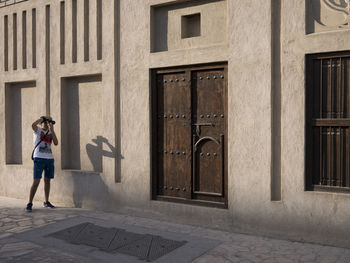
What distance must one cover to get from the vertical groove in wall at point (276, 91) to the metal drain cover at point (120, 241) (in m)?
1.63

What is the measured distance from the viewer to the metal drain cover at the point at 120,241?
4938mm

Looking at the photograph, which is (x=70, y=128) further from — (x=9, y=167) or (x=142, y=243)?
(x=142, y=243)

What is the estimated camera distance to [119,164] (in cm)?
703

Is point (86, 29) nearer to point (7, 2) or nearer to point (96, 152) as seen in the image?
point (96, 152)

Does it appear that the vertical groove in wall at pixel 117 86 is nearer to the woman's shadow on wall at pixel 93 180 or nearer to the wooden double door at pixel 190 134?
the woman's shadow on wall at pixel 93 180

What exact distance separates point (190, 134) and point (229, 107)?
841 millimetres

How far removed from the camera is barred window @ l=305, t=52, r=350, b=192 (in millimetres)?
4949

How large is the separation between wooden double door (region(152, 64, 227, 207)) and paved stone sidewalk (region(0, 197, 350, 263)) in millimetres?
599

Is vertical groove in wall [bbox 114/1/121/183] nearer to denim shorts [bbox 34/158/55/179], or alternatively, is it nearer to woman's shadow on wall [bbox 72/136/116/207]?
woman's shadow on wall [bbox 72/136/116/207]

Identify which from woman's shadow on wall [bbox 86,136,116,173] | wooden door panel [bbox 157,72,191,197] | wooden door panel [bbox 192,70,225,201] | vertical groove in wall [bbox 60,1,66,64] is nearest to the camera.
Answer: wooden door panel [bbox 192,70,225,201]

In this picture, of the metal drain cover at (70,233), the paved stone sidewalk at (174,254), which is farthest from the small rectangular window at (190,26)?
the metal drain cover at (70,233)

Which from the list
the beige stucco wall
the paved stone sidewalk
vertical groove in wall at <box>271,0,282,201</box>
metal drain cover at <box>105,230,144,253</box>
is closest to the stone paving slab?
the paved stone sidewalk

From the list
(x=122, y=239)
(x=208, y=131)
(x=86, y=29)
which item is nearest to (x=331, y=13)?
(x=208, y=131)

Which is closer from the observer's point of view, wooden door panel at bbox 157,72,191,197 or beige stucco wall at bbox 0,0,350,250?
beige stucco wall at bbox 0,0,350,250
